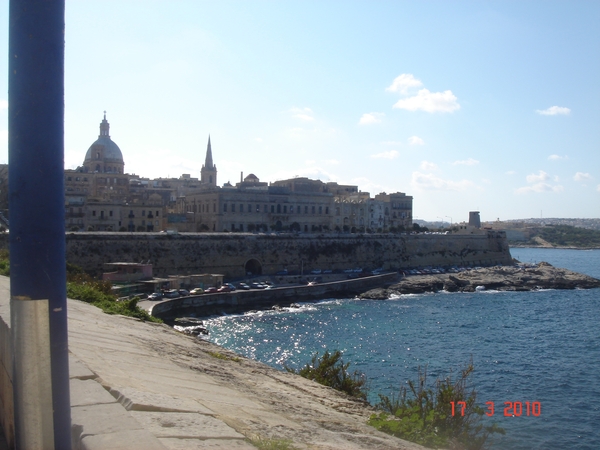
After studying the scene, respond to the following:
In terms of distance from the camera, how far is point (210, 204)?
53781 mm

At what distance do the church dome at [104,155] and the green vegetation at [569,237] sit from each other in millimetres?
121057

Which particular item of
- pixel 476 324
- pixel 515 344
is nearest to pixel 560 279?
pixel 476 324

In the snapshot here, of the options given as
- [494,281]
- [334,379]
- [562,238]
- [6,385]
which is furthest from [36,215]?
[562,238]

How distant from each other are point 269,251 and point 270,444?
42.8 m

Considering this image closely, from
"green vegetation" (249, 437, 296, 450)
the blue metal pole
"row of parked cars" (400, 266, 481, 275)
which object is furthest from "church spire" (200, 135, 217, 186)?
the blue metal pole

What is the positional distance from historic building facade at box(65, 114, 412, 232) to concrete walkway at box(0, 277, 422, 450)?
132ft

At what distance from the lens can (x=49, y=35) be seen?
11.3 ft

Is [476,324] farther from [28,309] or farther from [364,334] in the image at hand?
[28,309]

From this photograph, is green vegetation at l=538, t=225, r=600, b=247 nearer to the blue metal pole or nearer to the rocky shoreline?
the rocky shoreline

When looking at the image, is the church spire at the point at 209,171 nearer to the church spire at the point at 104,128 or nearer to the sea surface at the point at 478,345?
the church spire at the point at 104,128

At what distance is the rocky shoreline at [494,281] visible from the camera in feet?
152

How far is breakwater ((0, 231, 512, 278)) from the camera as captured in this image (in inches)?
1528

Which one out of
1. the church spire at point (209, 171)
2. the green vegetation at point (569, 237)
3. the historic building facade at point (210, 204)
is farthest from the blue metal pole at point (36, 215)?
the green vegetation at point (569, 237)

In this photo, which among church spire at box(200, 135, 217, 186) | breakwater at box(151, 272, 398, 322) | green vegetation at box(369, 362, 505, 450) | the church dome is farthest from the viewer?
church spire at box(200, 135, 217, 186)
